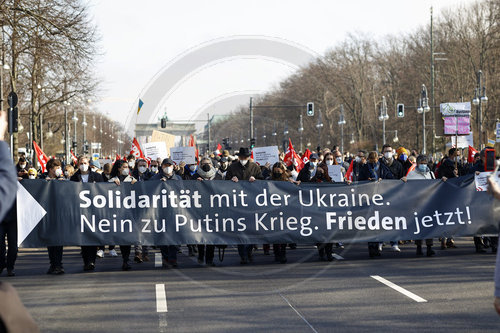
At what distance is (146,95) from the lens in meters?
23.1

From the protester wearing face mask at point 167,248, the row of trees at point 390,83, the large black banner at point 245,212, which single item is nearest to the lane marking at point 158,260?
the protester wearing face mask at point 167,248

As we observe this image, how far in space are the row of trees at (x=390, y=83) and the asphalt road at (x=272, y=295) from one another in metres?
36.5

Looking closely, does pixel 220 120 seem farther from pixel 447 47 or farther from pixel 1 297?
pixel 1 297

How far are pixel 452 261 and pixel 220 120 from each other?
9801 cm

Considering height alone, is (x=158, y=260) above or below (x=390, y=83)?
below

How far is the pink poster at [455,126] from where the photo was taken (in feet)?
97.0

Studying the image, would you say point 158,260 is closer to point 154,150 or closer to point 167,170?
point 167,170

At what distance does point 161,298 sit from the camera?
32.9 feet

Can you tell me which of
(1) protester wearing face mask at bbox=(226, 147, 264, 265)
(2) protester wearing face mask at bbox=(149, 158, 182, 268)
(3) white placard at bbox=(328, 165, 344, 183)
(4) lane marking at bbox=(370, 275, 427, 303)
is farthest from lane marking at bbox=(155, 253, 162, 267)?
(3) white placard at bbox=(328, 165, 344, 183)

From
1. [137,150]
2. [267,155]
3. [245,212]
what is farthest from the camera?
[137,150]

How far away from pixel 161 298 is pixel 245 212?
3663 millimetres

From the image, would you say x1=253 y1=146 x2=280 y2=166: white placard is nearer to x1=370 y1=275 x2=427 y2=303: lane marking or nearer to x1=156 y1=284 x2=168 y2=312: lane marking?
x1=370 y1=275 x2=427 y2=303: lane marking

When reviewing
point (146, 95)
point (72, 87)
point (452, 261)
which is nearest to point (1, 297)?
point (452, 261)

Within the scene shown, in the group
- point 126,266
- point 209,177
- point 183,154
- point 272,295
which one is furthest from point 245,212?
point 183,154
